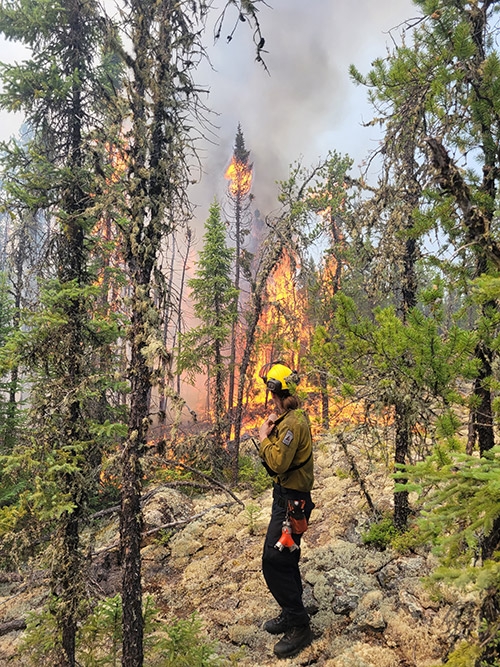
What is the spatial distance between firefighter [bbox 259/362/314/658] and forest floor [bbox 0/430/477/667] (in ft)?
1.19

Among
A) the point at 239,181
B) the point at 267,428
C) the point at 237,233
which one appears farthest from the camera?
the point at 239,181

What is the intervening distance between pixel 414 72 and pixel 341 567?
7.30 meters

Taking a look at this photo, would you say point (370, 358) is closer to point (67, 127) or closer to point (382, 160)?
point (382, 160)

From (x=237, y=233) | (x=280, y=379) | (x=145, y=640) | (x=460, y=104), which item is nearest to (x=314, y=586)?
(x=145, y=640)

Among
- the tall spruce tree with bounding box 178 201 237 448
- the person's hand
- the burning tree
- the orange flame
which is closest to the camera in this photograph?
the person's hand

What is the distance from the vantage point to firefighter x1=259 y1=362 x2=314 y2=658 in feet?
15.2

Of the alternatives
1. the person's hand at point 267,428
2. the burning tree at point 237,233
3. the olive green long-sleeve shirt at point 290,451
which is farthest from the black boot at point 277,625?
the burning tree at point 237,233

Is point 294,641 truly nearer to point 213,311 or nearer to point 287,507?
point 287,507

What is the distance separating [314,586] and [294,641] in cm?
127

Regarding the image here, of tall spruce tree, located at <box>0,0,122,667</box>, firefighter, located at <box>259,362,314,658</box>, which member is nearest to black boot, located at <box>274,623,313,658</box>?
firefighter, located at <box>259,362,314,658</box>

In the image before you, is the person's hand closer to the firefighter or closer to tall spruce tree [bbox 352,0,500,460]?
the firefighter

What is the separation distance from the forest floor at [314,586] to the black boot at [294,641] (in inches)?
2.8

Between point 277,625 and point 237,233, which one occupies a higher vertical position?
point 237,233

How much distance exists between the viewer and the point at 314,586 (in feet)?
19.4
